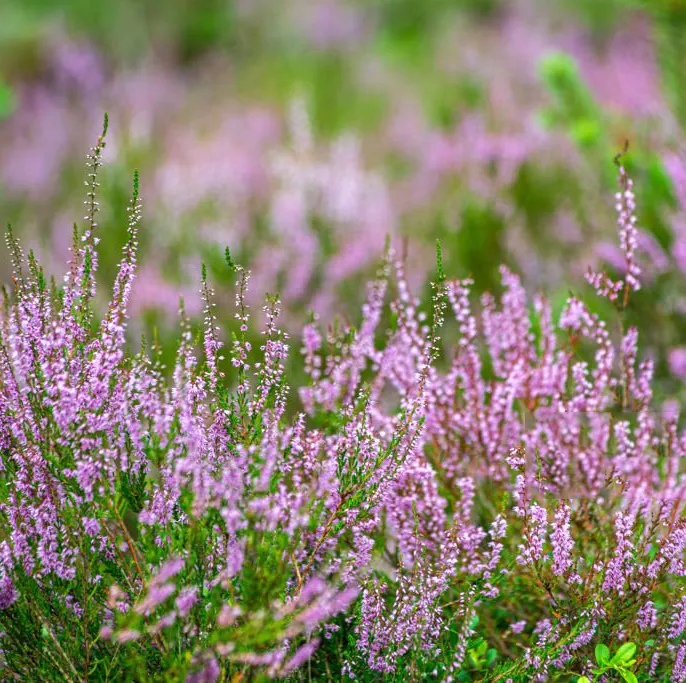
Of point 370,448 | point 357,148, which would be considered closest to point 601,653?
point 370,448

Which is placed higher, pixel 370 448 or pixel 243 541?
pixel 370 448

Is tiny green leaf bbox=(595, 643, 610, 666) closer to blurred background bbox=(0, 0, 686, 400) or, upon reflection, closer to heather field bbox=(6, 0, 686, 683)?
heather field bbox=(6, 0, 686, 683)

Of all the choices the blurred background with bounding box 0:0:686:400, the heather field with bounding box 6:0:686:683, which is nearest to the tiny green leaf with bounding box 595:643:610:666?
the heather field with bounding box 6:0:686:683

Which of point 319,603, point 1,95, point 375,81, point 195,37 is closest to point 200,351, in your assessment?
point 1,95

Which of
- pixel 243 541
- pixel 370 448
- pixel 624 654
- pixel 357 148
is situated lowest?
pixel 624 654

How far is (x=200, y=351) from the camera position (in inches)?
161

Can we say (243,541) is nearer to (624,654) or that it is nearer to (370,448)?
(370,448)

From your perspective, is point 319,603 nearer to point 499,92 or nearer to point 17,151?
point 499,92

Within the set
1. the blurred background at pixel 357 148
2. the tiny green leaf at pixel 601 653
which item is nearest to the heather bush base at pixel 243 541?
the tiny green leaf at pixel 601 653

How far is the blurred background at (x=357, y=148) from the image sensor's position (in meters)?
4.48

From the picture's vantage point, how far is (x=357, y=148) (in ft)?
26.4

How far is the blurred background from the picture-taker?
4.48 metres

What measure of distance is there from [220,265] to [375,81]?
7.29 meters

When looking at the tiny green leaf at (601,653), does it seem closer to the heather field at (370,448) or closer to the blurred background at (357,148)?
the heather field at (370,448)
